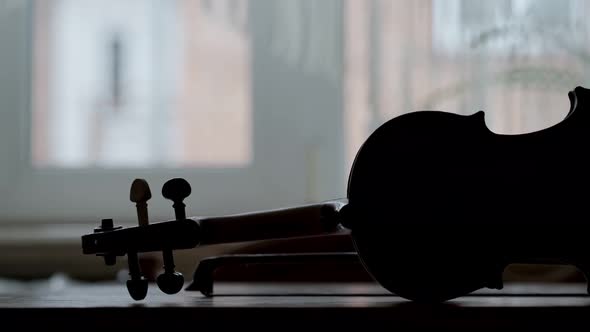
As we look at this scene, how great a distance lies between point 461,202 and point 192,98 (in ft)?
2.86

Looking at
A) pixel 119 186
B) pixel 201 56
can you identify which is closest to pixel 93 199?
pixel 119 186

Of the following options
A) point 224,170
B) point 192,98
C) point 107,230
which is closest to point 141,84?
point 192,98

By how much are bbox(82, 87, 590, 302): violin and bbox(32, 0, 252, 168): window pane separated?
762 millimetres

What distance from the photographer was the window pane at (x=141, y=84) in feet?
4.76

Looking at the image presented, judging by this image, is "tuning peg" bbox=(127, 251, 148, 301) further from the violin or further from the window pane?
the window pane

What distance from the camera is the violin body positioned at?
66 cm

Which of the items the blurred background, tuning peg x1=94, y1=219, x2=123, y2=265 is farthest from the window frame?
tuning peg x1=94, y1=219, x2=123, y2=265

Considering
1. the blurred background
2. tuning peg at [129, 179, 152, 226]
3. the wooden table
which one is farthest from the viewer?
the blurred background

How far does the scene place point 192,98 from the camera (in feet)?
4.80

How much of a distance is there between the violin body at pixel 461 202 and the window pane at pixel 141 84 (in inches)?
31.1

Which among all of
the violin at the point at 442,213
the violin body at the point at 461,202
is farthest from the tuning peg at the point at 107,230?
the violin body at the point at 461,202
